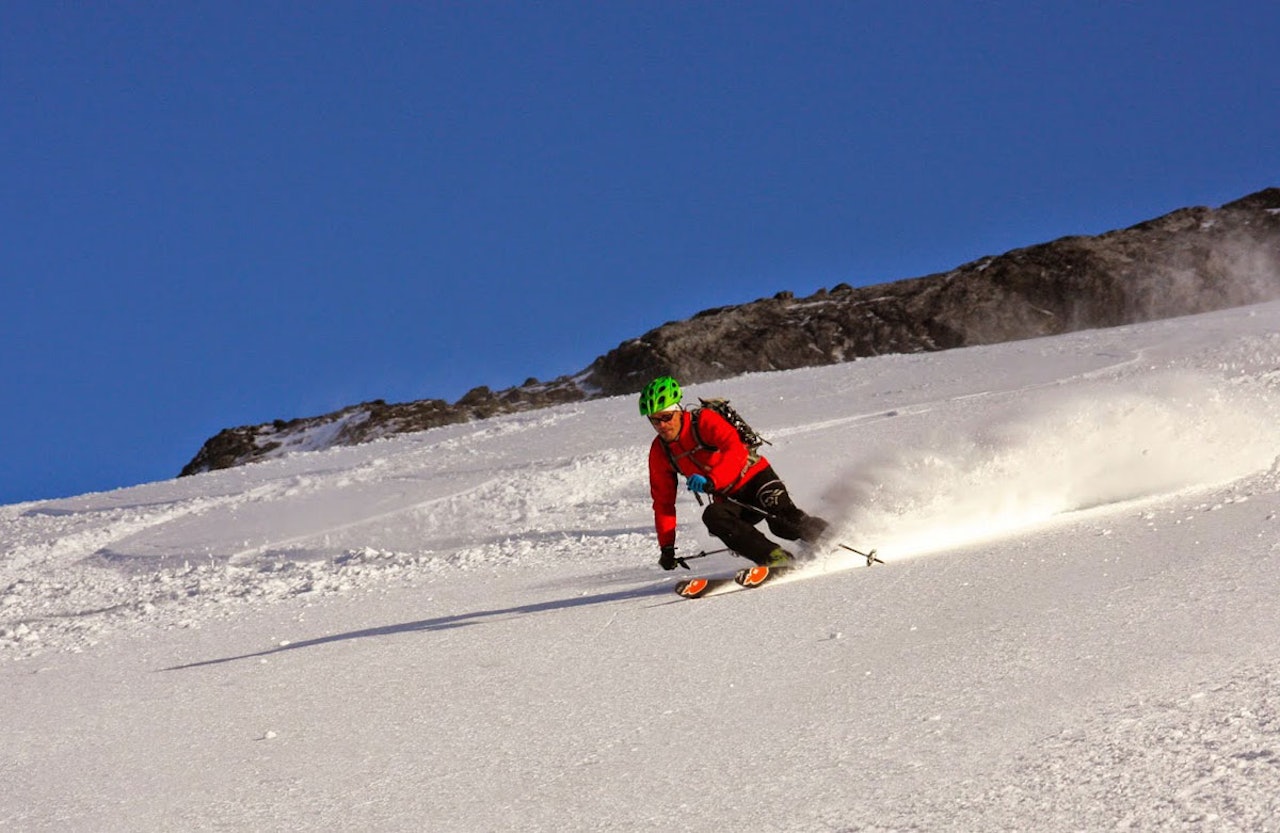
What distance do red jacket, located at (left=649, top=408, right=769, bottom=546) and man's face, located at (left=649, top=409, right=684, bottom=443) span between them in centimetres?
5

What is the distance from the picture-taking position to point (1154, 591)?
267 inches

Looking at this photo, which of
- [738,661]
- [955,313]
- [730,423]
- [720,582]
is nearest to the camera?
[738,661]

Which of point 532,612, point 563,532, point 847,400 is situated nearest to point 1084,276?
point 847,400

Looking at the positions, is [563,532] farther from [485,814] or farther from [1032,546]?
[485,814]

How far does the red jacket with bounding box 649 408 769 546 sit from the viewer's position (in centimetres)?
920

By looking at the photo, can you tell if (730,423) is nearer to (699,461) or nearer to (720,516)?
(699,461)

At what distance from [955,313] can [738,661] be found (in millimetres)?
63439

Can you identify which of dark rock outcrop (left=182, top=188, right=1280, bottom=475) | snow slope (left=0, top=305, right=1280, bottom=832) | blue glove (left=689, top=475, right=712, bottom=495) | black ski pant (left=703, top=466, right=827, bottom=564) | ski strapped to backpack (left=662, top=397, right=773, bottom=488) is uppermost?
dark rock outcrop (left=182, top=188, right=1280, bottom=475)

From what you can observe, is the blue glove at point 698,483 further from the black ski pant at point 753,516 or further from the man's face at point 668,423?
the man's face at point 668,423

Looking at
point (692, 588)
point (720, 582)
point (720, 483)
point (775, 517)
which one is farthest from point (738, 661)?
point (775, 517)

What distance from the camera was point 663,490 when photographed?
930cm

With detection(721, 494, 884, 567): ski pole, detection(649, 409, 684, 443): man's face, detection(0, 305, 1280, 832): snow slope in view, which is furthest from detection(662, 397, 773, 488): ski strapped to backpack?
detection(0, 305, 1280, 832): snow slope

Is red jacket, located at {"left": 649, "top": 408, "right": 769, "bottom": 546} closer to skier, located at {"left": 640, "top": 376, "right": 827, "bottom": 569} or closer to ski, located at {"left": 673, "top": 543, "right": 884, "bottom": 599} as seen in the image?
skier, located at {"left": 640, "top": 376, "right": 827, "bottom": 569}

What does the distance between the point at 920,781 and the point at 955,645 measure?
198cm
